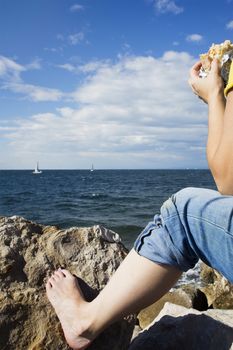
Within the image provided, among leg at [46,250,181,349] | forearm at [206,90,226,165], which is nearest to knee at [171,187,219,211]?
forearm at [206,90,226,165]

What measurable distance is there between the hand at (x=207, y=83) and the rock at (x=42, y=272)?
4.76 feet

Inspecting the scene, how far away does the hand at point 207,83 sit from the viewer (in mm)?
2266

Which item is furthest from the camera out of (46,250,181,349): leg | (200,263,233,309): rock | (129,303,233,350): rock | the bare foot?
(200,263,233,309): rock

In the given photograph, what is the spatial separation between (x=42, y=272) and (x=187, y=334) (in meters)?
1.22

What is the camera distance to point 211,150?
199 centimetres

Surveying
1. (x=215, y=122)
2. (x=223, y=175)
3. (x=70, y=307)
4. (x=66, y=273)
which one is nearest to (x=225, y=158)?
(x=223, y=175)

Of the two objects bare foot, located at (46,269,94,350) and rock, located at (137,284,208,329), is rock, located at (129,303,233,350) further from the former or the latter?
rock, located at (137,284,208,329)

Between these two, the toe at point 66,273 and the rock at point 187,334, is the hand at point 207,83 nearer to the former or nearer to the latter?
the toe at point 66,273

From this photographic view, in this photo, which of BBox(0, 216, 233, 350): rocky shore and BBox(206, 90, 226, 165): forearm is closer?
BBox(206, 90, 226, 165): forearm

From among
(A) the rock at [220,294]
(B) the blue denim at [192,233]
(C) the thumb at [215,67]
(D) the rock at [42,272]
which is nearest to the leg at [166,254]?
(B) the blue denim at [192,233]

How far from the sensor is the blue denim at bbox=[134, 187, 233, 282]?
1.92 metres

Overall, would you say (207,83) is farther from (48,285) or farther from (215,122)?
(48,285)

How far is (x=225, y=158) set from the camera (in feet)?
6.12

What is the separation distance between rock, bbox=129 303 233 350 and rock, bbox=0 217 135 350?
0.85ft
